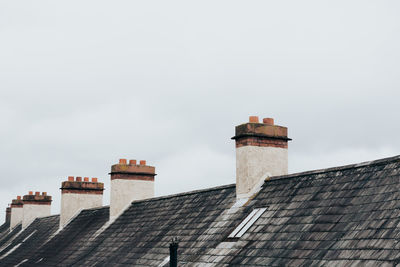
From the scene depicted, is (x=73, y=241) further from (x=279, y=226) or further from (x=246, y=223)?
(x=279, y=226)

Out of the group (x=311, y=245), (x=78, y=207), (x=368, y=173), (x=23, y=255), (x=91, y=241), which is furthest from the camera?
(x=78, y=207)

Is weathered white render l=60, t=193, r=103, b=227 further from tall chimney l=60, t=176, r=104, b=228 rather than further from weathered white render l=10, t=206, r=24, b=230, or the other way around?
weathered white render l=10, t=206, r=24, b=230

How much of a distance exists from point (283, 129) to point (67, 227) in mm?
13912

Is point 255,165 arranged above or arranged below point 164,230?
above

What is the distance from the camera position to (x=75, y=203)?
90.1 feet

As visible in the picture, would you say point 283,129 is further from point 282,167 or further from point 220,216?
point 220,216

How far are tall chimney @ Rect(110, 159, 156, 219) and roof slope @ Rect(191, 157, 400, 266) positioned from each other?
9609mm

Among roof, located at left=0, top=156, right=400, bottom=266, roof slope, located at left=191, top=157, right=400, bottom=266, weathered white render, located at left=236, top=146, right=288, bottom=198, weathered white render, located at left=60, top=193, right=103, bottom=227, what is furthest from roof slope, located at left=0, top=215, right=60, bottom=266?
roof slope, located at left=191, top=157, right=400, bottom=266

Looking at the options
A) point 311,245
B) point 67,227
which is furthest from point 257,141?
point 67,227

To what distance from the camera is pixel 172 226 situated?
16.1 meters

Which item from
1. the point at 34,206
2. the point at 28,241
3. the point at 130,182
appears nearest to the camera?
the point at 130,182

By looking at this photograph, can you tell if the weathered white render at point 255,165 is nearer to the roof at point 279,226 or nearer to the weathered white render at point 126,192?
the roof at point 279,226

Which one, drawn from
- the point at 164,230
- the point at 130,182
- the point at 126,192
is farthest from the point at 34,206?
the point at 164,230

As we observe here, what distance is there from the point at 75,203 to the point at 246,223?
1627 centimetres
